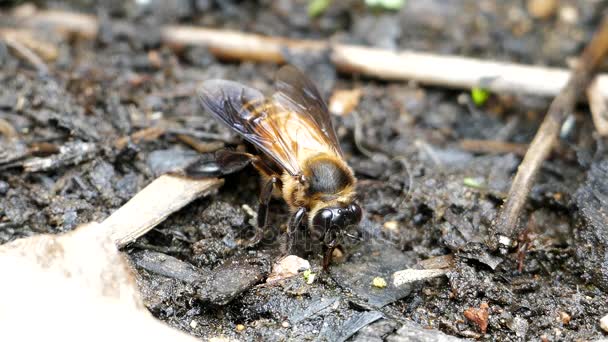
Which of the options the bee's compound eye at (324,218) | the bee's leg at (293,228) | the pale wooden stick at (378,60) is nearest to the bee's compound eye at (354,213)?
the bee's compound eye at (324,218)

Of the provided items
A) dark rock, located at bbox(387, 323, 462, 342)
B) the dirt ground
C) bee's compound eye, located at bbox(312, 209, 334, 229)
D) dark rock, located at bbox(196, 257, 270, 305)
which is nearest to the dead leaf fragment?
the dirt ground

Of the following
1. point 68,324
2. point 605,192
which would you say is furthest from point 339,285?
point 605,192

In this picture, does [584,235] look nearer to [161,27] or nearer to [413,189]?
[413,189]

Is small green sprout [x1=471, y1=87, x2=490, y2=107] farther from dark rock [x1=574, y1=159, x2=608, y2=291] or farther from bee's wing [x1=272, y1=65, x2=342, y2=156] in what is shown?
bee's wing [x1=272, y1=65, x2=342, y2=156]

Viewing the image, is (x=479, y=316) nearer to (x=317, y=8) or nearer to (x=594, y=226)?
(x=594, y=226)

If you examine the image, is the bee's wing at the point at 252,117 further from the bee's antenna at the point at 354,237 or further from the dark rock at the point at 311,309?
the dark rock at the point at 311,309

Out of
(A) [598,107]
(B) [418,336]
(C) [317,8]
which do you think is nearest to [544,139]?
(A) [598,107]

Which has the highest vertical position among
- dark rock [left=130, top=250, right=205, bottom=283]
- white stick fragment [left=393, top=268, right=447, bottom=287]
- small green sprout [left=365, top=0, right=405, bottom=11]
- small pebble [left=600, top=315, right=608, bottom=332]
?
small green sprout [left=365, top=0, right=405, bottom=11]
